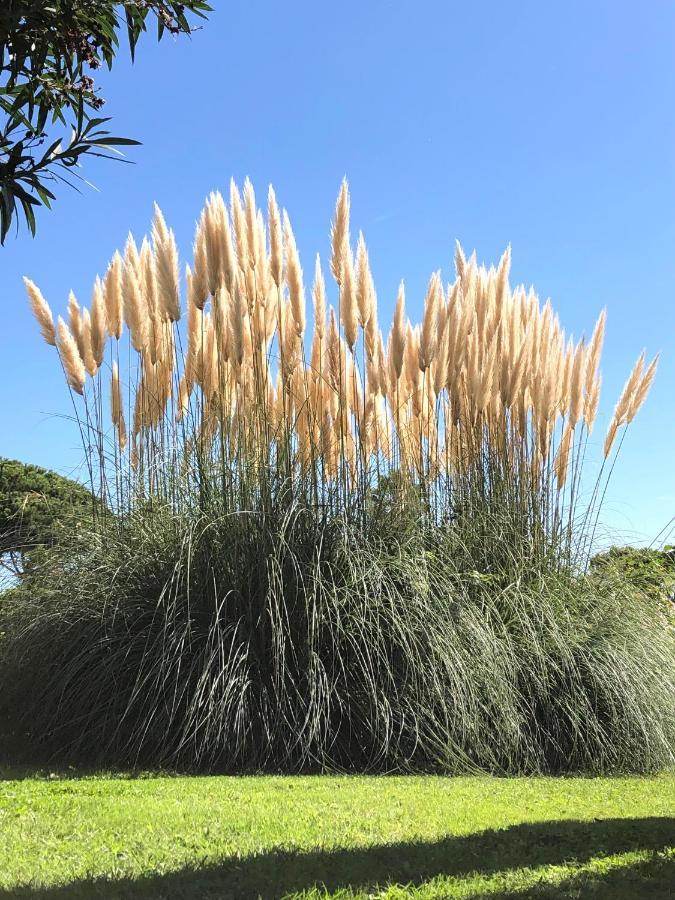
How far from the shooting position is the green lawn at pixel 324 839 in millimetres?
2385

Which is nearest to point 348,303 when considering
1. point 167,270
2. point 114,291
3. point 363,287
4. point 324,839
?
point 363,287

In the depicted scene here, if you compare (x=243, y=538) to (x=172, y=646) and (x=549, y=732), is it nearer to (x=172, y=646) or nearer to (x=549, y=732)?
(x=172, y=646)

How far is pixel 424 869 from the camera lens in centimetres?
253

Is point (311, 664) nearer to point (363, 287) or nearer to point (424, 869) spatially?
point (424, 869)

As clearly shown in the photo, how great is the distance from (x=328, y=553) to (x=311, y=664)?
0.71 metres

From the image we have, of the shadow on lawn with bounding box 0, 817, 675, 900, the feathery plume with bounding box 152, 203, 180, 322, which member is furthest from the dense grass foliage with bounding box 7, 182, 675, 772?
the shadow on lawn with bounding box 0, 817, 675, 900

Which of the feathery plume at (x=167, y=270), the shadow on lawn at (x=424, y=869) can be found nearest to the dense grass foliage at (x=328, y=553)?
the feathery plume at (x=167, y=270)

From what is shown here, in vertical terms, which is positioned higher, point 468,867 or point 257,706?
point 257,706

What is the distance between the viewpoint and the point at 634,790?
4.21 meters

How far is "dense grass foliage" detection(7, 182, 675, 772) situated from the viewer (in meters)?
4.40

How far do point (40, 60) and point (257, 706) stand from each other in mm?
3003

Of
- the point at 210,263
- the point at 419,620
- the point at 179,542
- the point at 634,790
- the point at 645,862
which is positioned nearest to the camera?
the point at 645,862

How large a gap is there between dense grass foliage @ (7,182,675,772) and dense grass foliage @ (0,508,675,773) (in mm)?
16

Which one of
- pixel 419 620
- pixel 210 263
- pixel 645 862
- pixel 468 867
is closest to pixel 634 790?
pixel 419 620
